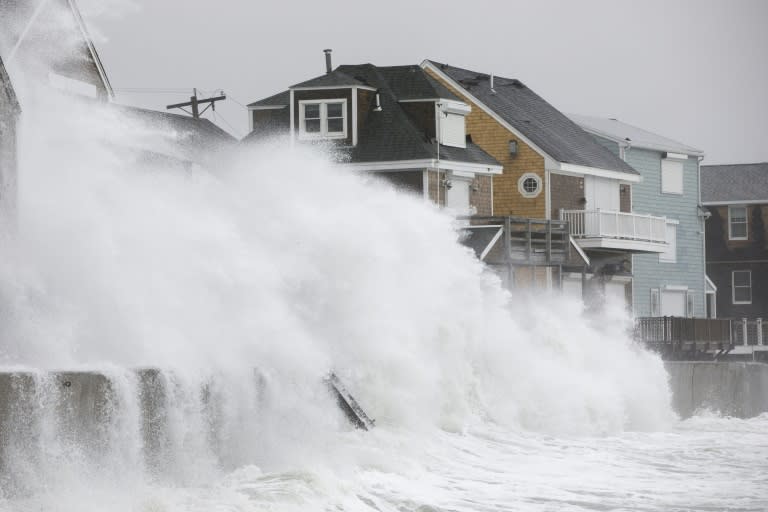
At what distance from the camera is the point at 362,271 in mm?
22344

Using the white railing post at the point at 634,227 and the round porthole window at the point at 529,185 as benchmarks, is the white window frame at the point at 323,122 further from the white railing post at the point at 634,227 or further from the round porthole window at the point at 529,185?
the white railing post at the point at 634,227

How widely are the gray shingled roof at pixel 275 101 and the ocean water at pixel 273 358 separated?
17694mm

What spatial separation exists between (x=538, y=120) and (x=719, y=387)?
48.4 ft

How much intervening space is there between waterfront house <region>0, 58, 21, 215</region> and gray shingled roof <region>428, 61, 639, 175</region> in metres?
25.9

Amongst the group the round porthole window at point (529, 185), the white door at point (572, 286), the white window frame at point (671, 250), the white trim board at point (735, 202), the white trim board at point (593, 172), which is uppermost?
the white trim board at point (593, 172)

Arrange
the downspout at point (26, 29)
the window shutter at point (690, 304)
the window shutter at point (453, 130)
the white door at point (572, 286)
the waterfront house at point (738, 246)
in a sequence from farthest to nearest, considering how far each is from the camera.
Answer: the waterfront house at point (738, 246), the window shutter at point (690, 304), the white door at point (572, 286), the window shutter at point (453, 130), the downspout at point (26, 29)

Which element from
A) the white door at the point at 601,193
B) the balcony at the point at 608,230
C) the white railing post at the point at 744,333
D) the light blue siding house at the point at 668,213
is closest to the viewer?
the balcony at the point at 608,230

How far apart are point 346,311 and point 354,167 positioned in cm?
1827

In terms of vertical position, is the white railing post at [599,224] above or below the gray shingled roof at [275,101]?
below

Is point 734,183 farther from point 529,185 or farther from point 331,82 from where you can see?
point 331,82

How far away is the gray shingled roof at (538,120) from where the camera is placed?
145 feet

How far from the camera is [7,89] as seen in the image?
62.5 ft

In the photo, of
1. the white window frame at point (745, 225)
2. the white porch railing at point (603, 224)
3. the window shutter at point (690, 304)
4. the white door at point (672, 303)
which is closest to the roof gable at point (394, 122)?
the white porch railing at point (603, 224)

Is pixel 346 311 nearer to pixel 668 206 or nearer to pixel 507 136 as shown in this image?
pixel 507 136
